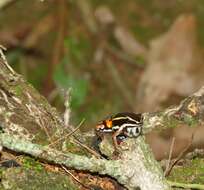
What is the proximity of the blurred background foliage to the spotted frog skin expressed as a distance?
2.22 metres

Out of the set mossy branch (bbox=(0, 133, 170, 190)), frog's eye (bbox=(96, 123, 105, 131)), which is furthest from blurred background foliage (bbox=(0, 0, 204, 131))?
mossy branch (bbox=(0, 133, 170, 190))

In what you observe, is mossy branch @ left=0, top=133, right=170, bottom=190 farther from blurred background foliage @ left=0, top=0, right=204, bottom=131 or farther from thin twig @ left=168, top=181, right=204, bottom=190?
blurred background foliage @ left=0, top=0, right=204, bottom=131

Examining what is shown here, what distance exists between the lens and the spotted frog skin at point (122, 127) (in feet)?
6.14

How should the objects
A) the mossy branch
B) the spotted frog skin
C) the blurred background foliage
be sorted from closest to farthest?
the mossy branch, the spotted frog skin, the blurred background foliage

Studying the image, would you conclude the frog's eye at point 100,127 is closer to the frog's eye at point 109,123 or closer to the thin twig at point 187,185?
the frog's eye at point 109,123

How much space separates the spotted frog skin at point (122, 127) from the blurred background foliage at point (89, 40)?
2220mm

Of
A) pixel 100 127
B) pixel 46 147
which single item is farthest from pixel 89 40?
pixel 46 147

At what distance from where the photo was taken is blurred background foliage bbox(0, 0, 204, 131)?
14.0ft

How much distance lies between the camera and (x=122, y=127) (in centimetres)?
188

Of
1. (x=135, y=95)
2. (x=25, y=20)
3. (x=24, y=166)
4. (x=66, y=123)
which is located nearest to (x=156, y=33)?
(x=135, y=95)

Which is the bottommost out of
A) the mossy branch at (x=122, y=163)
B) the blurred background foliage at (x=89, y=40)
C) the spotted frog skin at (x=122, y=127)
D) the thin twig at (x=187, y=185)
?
the mossy branch at (x=122, y=163)

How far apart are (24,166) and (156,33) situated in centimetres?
291

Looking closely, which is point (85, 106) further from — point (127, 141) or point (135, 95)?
point (127, 141)

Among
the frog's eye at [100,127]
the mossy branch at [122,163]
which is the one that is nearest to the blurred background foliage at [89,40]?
the frog's eye at [100,127]
